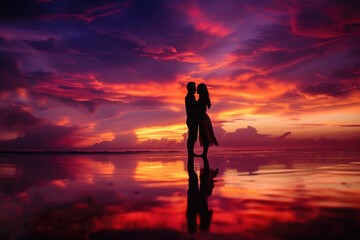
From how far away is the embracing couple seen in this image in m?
11.1

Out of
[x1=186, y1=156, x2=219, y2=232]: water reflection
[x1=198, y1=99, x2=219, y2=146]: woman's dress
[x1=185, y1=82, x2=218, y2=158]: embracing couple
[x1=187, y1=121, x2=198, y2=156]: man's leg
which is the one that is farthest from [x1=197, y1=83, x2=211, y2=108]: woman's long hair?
[x1=186, y1=156, x2=219, y2=232]: water reflection

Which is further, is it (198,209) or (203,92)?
(203,92)

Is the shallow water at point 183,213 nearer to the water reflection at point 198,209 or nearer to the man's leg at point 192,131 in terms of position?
the water reflection at point 198,209

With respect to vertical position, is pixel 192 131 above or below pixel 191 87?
below

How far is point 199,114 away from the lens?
36.6 feet

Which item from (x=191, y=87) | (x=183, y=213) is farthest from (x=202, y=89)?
(x=183, y=213)

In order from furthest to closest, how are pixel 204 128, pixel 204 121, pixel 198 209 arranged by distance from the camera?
pixel 204 121
pixel 204 128
pixel 198 209

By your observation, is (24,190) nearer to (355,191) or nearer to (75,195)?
(75,195)

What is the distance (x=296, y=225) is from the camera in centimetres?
229

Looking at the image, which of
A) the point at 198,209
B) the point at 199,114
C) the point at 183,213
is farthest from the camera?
the point at 199,114

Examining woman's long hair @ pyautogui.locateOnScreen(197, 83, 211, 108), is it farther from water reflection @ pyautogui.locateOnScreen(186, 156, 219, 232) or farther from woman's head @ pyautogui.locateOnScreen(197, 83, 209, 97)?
water reflection @ pyautogui.locateOnScreen(186, 156, 219, 232)

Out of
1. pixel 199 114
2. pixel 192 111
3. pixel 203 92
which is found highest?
pixel 203 92

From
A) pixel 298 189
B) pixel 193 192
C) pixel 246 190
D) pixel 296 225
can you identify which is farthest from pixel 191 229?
pixel 298 189

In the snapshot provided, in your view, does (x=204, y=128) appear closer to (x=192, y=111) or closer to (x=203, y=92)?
(x=192, y=111)
